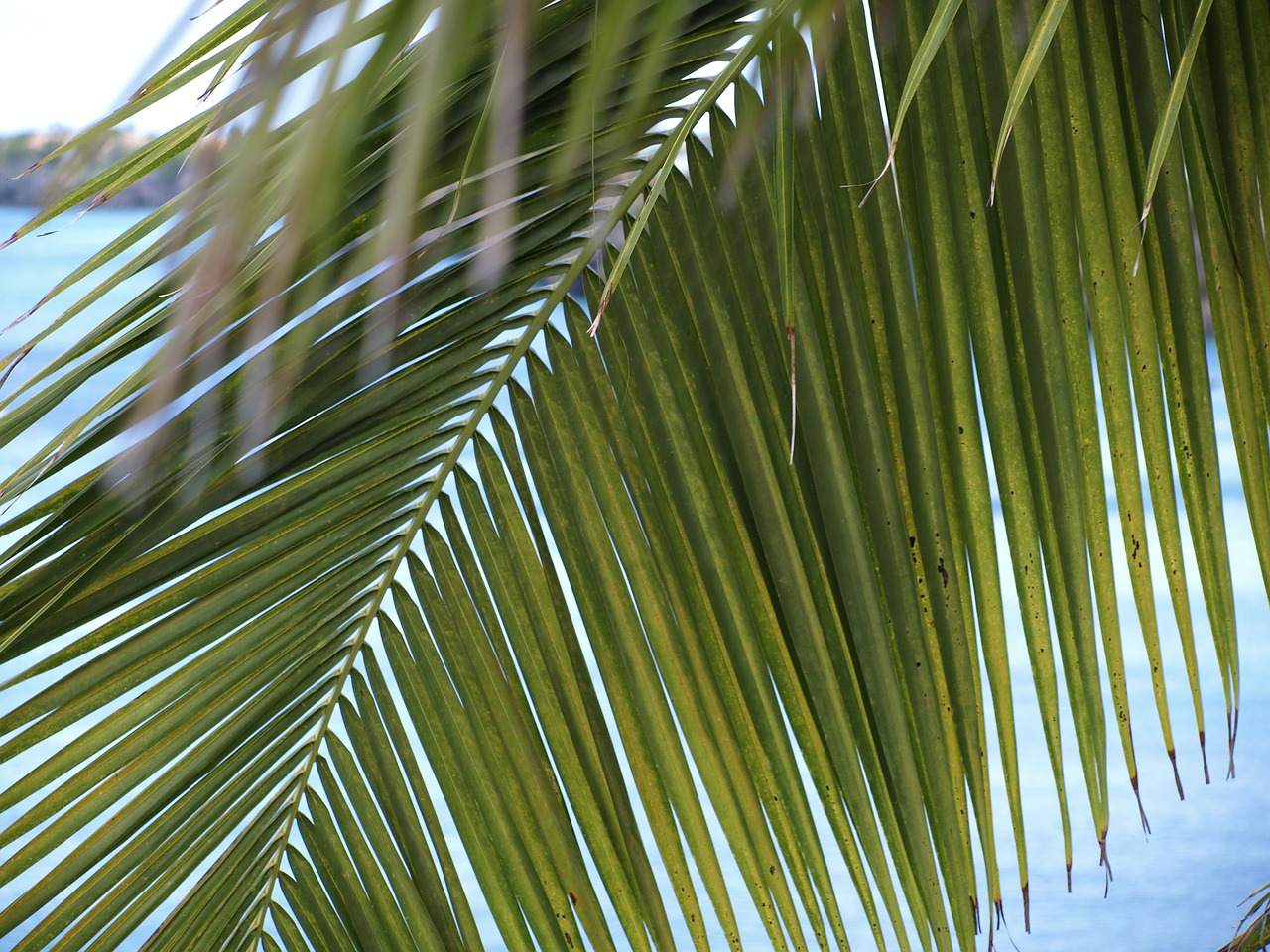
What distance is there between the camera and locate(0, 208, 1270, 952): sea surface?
224 cm

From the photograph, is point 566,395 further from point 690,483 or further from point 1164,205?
point 1164,205

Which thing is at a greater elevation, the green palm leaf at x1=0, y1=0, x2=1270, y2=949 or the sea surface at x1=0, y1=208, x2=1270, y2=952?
the green palm leaf at x1=0, y1=0, x2=1270, y2=949

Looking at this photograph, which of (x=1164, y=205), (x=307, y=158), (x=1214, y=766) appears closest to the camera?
(x=307, y=158)

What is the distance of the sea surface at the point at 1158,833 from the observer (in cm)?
224

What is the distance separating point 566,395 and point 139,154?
0.72 ft

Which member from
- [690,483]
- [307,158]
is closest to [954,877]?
[690,483]

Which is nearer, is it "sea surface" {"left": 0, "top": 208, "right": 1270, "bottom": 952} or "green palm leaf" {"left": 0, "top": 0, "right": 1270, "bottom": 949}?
"green palm leaf" {"left": 0, "top": 0, "right": 1270, "bottom": 949}

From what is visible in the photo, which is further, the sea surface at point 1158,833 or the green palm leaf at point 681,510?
the sea surface at point 1158,833

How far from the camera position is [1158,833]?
97.3 inches

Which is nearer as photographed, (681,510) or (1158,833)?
(681,510)

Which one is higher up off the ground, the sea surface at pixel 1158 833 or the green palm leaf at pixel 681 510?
the green palm leaf at pixel 681 510

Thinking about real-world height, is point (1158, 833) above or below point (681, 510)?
below

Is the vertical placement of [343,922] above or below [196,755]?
below

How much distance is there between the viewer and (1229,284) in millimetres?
528
